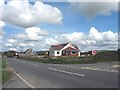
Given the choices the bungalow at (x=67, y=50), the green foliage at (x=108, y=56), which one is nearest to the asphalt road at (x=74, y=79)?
the green foliage at (x=108, y=56)

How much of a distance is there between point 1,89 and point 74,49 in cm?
8758

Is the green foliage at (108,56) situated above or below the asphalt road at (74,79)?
above

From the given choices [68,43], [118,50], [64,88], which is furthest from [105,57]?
[68,43]

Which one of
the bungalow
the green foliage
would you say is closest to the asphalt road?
the green foliage

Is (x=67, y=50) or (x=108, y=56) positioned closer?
(x=108, y=56)

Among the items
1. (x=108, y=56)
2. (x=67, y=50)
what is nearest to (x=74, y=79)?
(x=108, y=56)

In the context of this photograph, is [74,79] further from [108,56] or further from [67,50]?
[67,50]

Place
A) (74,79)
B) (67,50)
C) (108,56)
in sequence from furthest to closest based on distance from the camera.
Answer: (67,50) → (108,56) → (74,79)

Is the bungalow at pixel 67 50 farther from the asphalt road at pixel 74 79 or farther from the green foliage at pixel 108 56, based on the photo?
the asphalt road at pixel 74 79

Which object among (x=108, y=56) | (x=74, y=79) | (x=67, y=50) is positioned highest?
(x=67, y=50)

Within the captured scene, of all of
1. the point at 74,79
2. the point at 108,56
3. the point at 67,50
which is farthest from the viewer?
the point at 67,50

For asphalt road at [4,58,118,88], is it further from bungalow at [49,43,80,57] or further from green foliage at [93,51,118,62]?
bungalow at [49,43,80,57]

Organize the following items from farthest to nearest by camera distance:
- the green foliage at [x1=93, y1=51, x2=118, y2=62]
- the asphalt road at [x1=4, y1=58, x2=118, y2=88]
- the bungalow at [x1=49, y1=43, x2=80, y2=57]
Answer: the bungalow at [x1=49, y1=43, x2=80, y2=57] → the green foliage at [x1=93, y1=51, x2=118, y2=62] → the asphalt road at [x1=4, y1=58, x2=118, y2=88]

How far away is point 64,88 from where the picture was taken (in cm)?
1350
